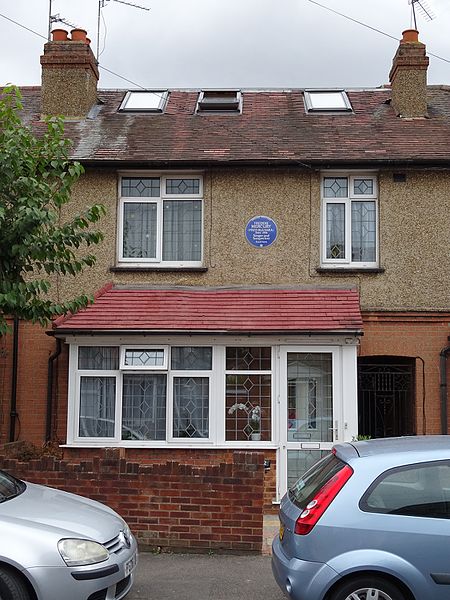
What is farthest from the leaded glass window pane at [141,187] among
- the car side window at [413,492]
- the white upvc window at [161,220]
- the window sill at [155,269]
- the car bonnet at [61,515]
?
the car side window at [413,492]

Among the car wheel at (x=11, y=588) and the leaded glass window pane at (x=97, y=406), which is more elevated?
the leaded glass window pane at (x=97, y=406)

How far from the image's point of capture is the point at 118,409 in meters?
10.8

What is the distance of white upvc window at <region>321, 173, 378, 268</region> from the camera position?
1177 centimetres

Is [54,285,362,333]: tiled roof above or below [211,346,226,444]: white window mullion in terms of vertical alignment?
above

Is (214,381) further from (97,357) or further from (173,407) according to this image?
(97,357)

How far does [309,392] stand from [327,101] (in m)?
6.10

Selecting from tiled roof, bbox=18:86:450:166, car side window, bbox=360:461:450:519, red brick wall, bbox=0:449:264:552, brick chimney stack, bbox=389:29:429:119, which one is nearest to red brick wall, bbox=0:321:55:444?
tiled roof, bbox=18:86:450:166

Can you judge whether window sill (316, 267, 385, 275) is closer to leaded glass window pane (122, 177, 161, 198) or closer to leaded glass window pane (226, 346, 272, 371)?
leaded glass window pane (226, 346, 272, 371)

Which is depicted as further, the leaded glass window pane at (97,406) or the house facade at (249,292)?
the leaded glass window pane at (97,406)

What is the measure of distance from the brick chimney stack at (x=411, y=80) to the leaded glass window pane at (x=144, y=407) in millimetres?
6542

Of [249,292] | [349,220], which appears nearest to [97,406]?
[249,292]

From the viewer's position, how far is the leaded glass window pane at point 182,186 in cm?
1208

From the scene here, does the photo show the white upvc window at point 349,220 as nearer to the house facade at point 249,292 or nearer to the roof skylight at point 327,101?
the house facade at point 249,292

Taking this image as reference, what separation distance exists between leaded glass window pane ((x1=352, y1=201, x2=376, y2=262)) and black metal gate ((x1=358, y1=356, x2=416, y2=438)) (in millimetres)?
1724
